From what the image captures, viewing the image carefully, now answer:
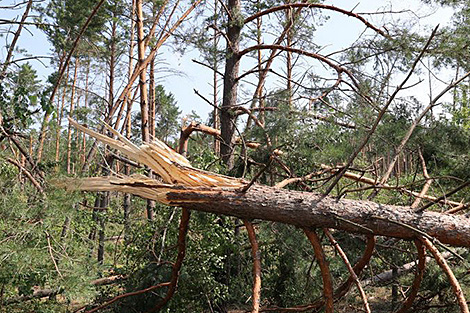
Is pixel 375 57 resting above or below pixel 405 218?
above

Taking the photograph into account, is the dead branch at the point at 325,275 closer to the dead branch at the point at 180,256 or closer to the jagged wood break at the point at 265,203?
the jagged wood break at the point at 265,203

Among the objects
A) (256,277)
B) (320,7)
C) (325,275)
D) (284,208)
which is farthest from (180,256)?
(320,7)

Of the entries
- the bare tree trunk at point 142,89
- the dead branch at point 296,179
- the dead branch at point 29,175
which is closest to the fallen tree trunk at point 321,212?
the dead branch at point 296,179

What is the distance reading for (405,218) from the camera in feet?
9.93

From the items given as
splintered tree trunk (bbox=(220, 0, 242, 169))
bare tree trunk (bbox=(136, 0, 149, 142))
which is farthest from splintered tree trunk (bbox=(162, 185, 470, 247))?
bare tree trunk (bbox=(136, 0, 149, 142))

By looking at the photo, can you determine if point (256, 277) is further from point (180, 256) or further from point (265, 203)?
point (180, 256)

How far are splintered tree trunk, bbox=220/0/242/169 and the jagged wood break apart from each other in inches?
65.7

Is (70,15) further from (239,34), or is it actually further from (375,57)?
(375,57)

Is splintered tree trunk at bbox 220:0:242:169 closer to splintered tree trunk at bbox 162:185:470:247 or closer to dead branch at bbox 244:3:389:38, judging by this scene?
dead branch at bbox 244:3:389:38

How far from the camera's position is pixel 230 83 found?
218 inches

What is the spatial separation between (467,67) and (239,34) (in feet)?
8.56

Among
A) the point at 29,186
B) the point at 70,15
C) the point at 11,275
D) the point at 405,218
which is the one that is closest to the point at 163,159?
the point at 29,186

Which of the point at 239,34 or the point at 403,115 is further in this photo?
the point at 239,34

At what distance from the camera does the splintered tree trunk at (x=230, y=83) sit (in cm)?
533
